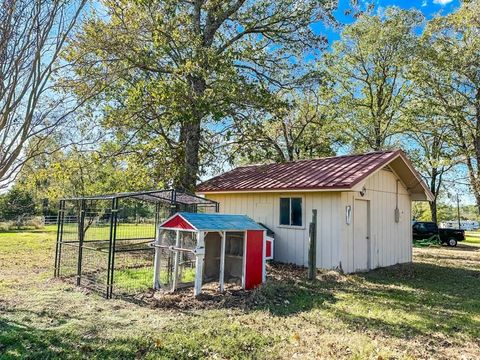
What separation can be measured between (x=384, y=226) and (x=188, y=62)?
8.13 meters

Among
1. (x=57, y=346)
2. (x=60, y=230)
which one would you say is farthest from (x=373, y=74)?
(x=57, y=346)

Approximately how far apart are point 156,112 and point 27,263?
6269mm

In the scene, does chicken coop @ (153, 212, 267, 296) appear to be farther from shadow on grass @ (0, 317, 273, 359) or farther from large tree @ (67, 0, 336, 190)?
large tree @ (67, 0, 336, 190)

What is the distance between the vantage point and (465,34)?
20000 mm

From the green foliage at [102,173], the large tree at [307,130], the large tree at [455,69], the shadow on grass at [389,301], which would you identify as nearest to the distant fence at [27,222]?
the green foliage at [102,173]

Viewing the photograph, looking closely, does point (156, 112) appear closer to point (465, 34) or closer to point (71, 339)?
point (71, 339)

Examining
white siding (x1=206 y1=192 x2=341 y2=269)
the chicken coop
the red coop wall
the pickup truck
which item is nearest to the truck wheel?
the pickup truck

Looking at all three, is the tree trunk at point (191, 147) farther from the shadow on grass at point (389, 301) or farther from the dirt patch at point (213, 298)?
the shadow on grass at point (389, 301)

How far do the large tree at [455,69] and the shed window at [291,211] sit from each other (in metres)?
14.3

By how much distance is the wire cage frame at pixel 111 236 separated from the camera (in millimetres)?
8031

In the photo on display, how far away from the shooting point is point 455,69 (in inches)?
789

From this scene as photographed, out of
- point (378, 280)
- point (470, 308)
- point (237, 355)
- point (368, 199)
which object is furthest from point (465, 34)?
point (237, 355)

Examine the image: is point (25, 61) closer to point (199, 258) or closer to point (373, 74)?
point (199, 258)

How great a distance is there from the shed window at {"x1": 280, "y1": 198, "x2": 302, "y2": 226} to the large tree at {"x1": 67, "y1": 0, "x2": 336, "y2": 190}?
11.5 ft
